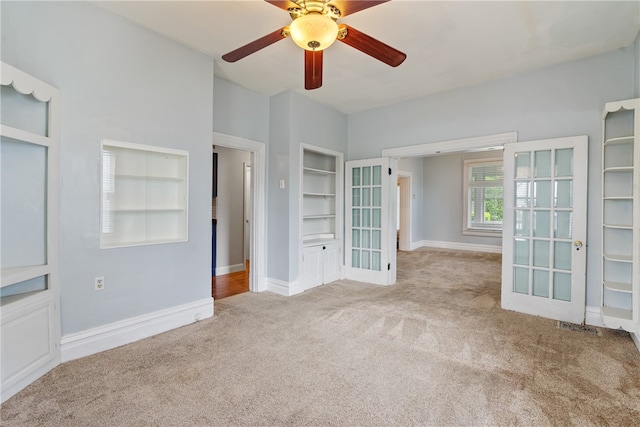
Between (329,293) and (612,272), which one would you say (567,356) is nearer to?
(612,272)

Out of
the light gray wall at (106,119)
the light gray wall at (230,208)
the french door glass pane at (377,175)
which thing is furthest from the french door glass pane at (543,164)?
the light gray wall at (230,208)

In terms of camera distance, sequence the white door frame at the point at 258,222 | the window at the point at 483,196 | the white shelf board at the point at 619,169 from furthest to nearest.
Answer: the window at the point at 483,196, the white door frame at the point at 258,222, the white shelf board at the point at 619,169

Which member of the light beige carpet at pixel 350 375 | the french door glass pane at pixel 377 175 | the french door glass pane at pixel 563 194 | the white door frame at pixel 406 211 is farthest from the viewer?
the white door frame at pixel 406 211

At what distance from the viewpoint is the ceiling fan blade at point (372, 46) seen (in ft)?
6.53

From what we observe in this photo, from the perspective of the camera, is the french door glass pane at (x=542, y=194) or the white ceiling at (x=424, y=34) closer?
the white ceiling at (x=424, y=34)

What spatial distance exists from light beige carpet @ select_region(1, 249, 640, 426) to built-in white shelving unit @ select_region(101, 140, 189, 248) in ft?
3.12

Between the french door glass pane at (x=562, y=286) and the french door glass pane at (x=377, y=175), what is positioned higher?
the french door glass pane at (x=377, y=175)

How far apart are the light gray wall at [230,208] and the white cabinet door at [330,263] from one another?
1785mm

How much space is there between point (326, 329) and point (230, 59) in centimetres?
248

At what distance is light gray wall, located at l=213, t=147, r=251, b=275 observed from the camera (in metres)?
5.15

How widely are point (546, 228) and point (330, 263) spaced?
9.06 feet

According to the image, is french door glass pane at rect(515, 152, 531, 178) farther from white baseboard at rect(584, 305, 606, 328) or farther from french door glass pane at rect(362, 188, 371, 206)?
french door glass pane at rect(362, 188, 371, 206)

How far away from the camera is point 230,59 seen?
7.57 ft

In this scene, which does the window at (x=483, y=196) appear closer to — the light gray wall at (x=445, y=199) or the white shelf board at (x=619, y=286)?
the light gray wall at (x=445, y=199)
